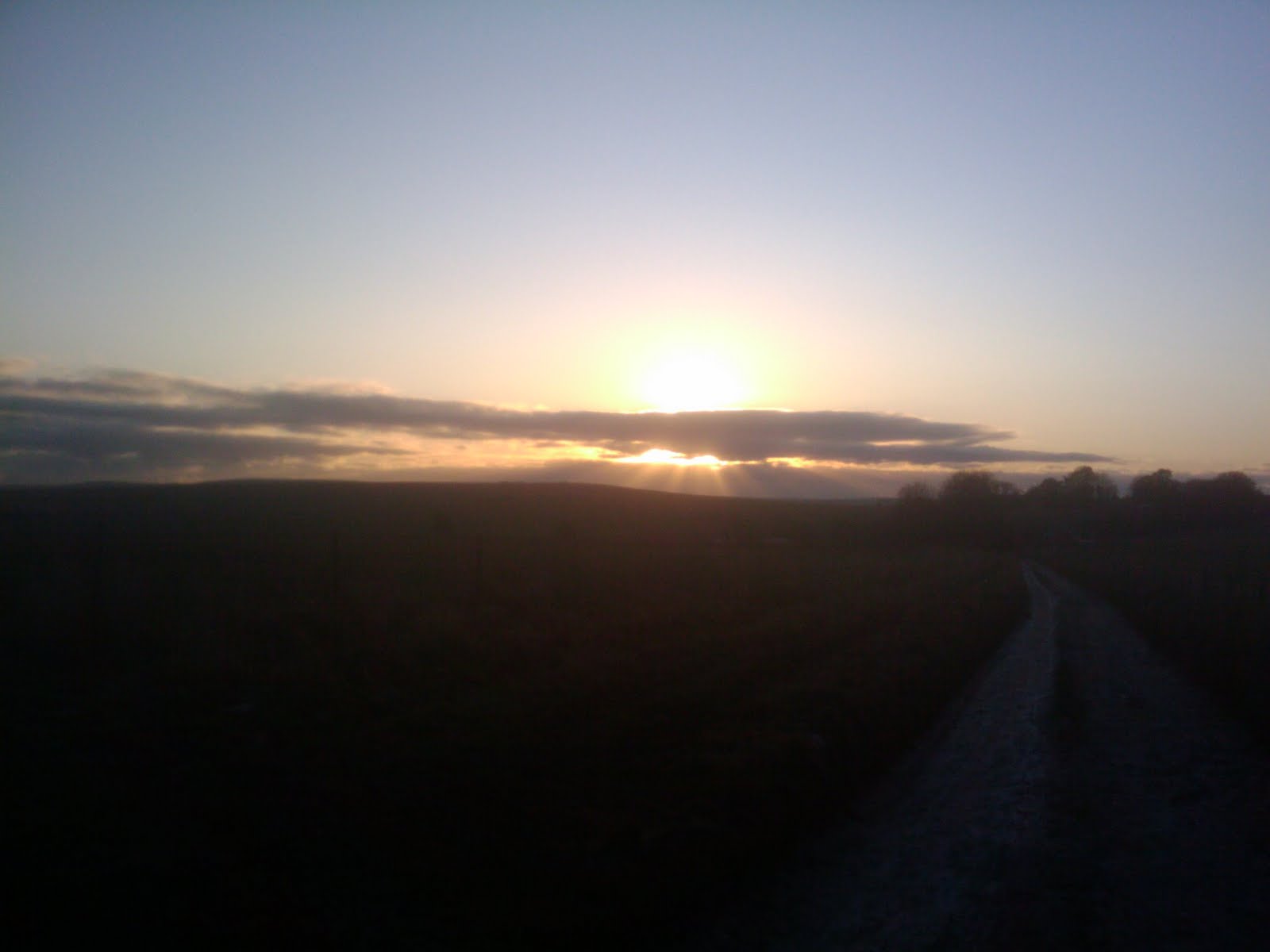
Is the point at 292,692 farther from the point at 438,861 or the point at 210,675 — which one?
the point at 438,861

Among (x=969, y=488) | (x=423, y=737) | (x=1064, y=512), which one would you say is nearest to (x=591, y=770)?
(x=423, y=737)

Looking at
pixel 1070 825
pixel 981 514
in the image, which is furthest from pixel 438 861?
pixel 981 514

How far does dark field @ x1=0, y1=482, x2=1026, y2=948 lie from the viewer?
6762 millimetres

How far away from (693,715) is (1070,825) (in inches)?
187

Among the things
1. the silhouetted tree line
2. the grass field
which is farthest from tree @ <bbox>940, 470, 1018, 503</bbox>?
the grass field

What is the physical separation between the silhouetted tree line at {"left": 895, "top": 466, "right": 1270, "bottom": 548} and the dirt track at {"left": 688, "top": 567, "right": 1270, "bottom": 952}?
276 ft

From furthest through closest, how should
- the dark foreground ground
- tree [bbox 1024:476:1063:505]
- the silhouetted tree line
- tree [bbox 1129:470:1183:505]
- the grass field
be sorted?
tree [bbox 1024:476:1063:505], tree [bbox 1129:470:1183:505], the silhouetted tree line, the grass field, the dark foreground ground

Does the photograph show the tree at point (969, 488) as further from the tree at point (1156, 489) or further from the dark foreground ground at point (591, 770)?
the dark foreground ground at point (591, 770)

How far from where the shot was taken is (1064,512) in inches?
5261

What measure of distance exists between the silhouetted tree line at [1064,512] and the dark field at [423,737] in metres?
73.9

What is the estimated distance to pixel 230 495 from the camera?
66375 mm

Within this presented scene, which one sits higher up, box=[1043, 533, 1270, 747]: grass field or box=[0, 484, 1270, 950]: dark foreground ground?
box=[0, 484, 1270, 950]: dark foreground ground

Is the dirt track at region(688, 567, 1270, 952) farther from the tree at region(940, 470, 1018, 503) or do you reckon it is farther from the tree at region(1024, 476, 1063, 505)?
the tree at region(1024, 476, 1063, 505)

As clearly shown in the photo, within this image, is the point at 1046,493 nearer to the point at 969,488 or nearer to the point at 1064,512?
the point at 1064,512
